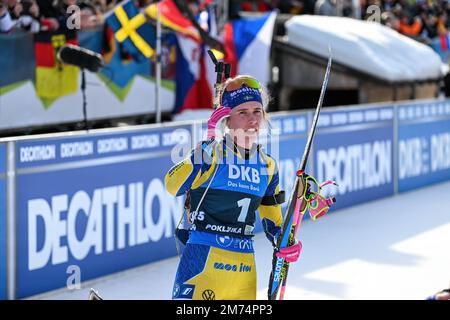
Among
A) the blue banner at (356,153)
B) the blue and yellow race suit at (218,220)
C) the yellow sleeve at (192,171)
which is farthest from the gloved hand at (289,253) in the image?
the blue banner at (356,153)

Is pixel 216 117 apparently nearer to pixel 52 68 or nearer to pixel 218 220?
pixel 218 220

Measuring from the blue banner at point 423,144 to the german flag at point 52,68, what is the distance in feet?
15.7

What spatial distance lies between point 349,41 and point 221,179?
1250 centimetres

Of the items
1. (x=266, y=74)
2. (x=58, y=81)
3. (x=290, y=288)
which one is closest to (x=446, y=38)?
(x=266, y=74)

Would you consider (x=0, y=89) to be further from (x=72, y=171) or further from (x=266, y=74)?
(x=266, y=74)

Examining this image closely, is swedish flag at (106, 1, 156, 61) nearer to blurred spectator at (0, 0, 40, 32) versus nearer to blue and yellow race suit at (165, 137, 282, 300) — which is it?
blurred spectator at (0, 0, 40, 32)

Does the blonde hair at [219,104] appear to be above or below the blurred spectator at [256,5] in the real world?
below

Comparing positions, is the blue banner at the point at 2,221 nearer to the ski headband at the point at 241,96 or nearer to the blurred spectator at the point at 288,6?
the ski headband at the point at 241,96

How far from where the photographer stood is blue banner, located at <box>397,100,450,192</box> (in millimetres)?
13492

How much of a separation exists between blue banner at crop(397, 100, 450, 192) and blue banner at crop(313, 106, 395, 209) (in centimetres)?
33

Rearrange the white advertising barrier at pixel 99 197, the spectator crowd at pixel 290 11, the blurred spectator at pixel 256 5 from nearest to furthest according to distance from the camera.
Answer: the white advertising barrier at pixel 99 197 → the spectator crowd at pixel 290 11 → the blurred spectator at pixel 256 5

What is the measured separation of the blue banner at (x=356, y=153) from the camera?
11.8m

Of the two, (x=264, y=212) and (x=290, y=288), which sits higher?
(x=264, y=212)
